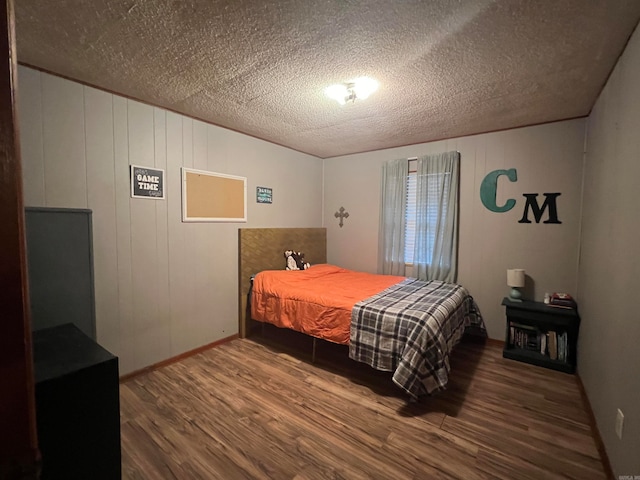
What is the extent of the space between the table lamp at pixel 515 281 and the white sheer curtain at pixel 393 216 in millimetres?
1236

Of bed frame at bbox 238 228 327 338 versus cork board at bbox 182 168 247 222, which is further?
bed frame at bbox 238 228 327 338

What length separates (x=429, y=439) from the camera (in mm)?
1790

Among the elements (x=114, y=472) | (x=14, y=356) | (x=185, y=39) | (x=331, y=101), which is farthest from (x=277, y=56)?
(x=114, y=472)

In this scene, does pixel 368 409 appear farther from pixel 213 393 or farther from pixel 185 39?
pixel 185 39

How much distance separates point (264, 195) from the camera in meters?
3.63

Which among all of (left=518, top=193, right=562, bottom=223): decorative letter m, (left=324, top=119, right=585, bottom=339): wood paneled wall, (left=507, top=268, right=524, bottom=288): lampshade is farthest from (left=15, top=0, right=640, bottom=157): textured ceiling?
(left=507, top=268, right=524, bottom=288): lampshade

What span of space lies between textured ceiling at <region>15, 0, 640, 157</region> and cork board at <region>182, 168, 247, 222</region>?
25.3 inches

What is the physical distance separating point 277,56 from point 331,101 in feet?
2.51

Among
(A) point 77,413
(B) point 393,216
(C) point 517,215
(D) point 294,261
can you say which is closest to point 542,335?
(C) point 517,215

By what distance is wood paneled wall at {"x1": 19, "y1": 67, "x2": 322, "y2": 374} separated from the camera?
2.02m

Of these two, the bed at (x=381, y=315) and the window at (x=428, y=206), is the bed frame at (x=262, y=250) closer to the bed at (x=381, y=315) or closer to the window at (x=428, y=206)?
the bed at (x=381, y=315)

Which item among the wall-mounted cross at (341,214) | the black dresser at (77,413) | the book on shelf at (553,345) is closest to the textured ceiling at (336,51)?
the black dresser at (77,413)

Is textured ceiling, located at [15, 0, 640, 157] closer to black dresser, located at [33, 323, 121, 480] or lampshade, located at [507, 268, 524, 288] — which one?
lampshade, located at [507, 268, 524, 288]

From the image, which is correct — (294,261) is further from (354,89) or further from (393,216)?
(354,89)
